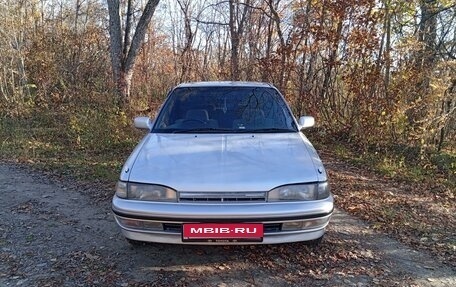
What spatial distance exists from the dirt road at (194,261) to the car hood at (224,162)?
76 cm

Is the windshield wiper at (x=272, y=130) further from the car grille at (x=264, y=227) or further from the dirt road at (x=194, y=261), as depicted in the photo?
the car grille at (x=264, y=227)

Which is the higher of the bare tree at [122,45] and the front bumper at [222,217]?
the bare tree at [122,45]

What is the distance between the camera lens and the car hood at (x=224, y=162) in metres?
2.81

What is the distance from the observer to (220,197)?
109 inches

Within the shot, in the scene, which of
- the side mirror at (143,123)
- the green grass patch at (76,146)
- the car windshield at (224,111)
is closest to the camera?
the car windshield at (224,111)

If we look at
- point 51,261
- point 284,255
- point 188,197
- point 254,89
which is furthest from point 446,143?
point 51,261

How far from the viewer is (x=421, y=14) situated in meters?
8.34

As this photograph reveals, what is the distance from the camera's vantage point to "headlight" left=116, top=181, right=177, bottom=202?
2823 millimetres

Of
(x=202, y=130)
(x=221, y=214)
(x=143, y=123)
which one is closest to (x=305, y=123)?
(x=202, y=130)

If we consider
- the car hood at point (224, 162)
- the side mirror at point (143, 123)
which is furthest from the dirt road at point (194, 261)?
the side mirror at point (143, 123)

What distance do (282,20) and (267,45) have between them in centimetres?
73

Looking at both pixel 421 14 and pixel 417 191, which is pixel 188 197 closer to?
pixel 417 191

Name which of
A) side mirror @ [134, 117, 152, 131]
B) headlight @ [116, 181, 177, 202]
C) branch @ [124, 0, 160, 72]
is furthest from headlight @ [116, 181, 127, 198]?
branch @ [124, 0, 160, 72]

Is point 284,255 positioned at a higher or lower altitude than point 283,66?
lower
